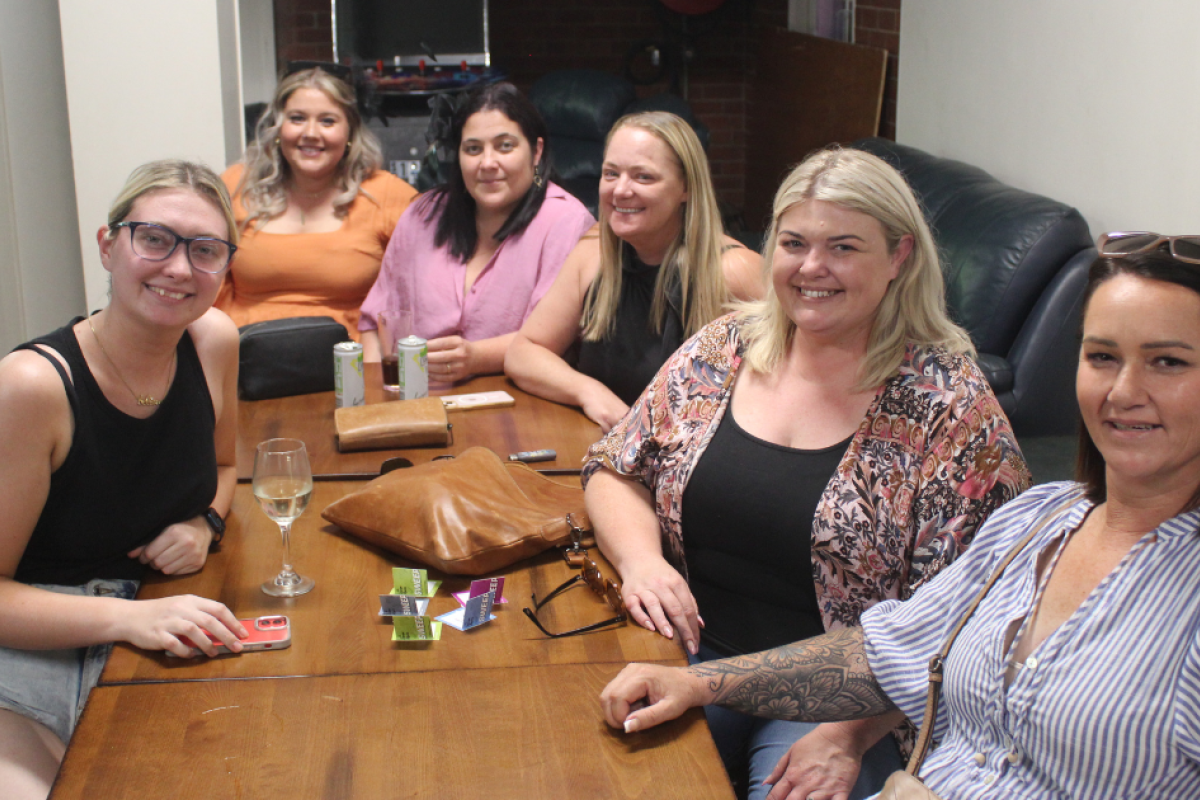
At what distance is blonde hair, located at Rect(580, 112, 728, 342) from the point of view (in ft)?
8.09

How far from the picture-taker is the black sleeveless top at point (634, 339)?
8.18ft

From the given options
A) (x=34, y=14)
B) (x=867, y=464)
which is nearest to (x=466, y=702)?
(x=867, y=464)

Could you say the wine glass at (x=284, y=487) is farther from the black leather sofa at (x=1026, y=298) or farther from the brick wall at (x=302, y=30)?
the brick wall at (x=302, y=30)

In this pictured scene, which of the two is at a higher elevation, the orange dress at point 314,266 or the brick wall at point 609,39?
the brick wall at point 609,39

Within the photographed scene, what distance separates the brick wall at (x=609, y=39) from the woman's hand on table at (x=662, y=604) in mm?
5794

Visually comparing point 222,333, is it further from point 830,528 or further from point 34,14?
point 34,14

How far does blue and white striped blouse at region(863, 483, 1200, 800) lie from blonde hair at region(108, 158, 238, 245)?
1232mm

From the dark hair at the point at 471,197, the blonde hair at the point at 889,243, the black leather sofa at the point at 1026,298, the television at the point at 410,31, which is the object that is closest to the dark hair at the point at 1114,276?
the blonde hair at the point at 889,243

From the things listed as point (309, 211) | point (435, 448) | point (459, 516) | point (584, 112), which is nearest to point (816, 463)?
point (459, 516)

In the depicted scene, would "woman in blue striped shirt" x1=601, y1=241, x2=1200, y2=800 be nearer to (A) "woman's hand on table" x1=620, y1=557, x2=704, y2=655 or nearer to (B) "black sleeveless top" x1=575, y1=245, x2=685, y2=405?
(A) "woman's hand on table" x1=620, y1=557, x2=704, y2=655

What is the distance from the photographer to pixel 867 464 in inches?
64.8

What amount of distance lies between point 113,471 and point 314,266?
1.65 meters

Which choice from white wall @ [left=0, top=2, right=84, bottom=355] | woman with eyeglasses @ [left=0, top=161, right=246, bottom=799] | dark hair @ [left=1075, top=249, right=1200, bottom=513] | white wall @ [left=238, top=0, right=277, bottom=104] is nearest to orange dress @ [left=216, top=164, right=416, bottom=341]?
white wall @ [left=0, top=2, right=84, bottom=355]

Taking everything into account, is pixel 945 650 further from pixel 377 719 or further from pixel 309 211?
pixel 309 211
